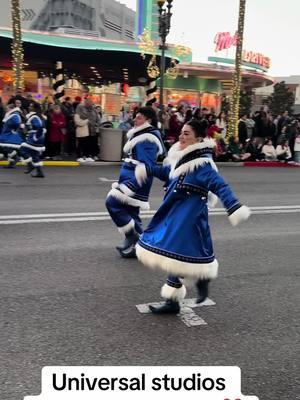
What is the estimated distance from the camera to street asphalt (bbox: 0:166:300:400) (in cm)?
339

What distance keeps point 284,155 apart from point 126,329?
606 inches

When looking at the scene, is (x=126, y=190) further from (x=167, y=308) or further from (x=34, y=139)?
(x=34, y=139)

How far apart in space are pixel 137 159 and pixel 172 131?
1093cm

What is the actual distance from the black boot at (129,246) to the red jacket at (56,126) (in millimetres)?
9227

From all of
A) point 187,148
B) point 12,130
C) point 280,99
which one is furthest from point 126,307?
point 280,99

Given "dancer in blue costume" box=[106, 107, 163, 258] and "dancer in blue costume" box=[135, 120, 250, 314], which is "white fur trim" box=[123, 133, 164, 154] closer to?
"dancer in blue costume" box=[106, 107, 163, 258]

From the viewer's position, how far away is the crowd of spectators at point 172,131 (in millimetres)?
14648

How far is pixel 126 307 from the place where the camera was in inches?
172

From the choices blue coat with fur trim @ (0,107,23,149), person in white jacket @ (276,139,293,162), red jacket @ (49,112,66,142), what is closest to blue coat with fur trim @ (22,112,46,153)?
blue coat with fur trim @ (0,107,23,149)

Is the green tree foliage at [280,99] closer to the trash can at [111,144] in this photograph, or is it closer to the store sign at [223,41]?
the store sign at [223,41]

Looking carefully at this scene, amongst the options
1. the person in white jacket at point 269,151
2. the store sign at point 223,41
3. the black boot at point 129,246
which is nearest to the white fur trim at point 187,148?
the black boot at point 129,246

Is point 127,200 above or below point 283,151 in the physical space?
above

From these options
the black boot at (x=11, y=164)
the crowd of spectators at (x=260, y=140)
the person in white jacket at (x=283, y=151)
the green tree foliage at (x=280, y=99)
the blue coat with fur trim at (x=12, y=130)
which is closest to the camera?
the blue coat with fur trim at (x=12, y=130)
